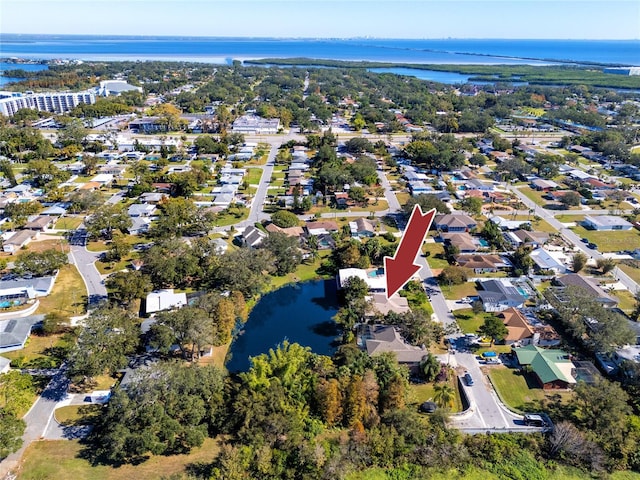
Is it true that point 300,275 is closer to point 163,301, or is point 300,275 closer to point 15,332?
point 163,301

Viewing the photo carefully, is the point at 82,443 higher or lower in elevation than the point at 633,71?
lower

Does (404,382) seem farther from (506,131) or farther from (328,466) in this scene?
(506,131)

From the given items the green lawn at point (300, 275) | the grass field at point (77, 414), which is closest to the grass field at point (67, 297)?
the grass field at point (77, 414)

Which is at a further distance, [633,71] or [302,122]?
[633,71]

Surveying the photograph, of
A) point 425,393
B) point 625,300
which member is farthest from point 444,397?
point 625,300

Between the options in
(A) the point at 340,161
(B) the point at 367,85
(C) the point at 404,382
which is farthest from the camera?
(B) the point at 367,85

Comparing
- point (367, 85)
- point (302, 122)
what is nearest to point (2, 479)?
point (302, 122)
